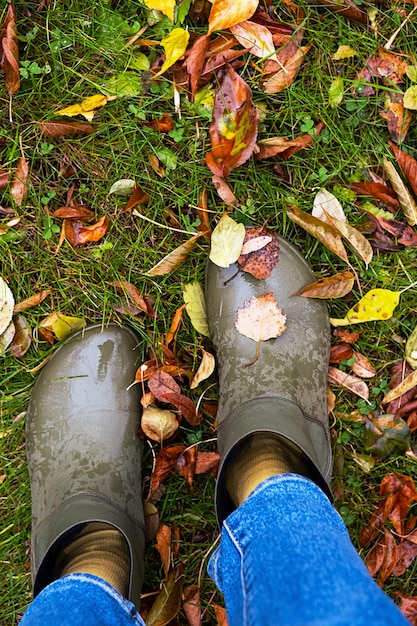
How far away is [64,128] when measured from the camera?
5.15 feet

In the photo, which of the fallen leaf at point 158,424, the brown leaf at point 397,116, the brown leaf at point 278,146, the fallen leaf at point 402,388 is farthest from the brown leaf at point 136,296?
the brown leaf at point 397,116

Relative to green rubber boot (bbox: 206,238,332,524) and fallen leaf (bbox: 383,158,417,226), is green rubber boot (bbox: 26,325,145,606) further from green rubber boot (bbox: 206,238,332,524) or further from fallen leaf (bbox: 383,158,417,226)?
fallen leaf (bbox: 383,158,417,226)

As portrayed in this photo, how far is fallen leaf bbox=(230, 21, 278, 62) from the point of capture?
1.51 m

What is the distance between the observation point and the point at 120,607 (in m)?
1.15

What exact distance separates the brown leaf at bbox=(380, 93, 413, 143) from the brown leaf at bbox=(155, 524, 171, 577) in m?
1.30

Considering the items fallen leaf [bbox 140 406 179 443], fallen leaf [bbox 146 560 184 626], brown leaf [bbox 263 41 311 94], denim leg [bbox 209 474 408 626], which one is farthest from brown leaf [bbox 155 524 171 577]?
brown leaf [bbox 263 41 311 94]

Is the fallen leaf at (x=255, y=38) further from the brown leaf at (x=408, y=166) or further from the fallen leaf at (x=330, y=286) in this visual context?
the fallen leaf at (x=330, y=286)

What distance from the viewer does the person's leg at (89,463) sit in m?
1.30

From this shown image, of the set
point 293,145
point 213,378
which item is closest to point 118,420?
point 213,378

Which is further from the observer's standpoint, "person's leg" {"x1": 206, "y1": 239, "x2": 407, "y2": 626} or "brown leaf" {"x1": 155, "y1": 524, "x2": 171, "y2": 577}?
"brown leaf" {"x1": 155, "y1": 524, "x2": 171, "y2": 577}

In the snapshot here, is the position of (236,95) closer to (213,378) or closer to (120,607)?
(213,378)

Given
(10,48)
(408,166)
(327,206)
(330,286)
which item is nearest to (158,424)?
(330,286)

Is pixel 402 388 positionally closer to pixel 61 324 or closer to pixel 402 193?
pixel 402 193

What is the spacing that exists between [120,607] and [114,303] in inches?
30.7
